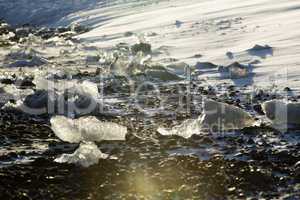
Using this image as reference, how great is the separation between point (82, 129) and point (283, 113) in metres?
2.82

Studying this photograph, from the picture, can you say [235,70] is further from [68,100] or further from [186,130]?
[186,130]

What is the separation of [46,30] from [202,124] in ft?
90.0

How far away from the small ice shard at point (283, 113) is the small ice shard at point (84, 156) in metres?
2.89

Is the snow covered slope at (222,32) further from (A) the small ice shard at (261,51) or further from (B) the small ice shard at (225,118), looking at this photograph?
(B) the small ice shard at (225,118)

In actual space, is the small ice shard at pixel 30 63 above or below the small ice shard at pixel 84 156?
above

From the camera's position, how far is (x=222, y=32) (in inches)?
698

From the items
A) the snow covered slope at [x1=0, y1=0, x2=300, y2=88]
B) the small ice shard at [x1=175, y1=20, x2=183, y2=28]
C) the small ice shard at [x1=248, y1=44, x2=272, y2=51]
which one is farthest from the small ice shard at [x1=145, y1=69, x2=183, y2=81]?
the small ice shard at [x1=175, y1=20, x2=183, y2=28]

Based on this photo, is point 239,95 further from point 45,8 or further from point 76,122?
point 45,8

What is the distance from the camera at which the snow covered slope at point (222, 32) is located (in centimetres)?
1267

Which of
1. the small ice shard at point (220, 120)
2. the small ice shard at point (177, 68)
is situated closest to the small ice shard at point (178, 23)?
the small ice shard at point (177, 68)

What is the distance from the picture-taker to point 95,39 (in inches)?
945

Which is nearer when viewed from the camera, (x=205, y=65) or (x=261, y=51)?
(x=205, y=65)

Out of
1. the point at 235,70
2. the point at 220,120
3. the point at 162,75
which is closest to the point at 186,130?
the point at 220,120

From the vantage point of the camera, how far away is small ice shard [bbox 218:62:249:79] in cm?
1216
